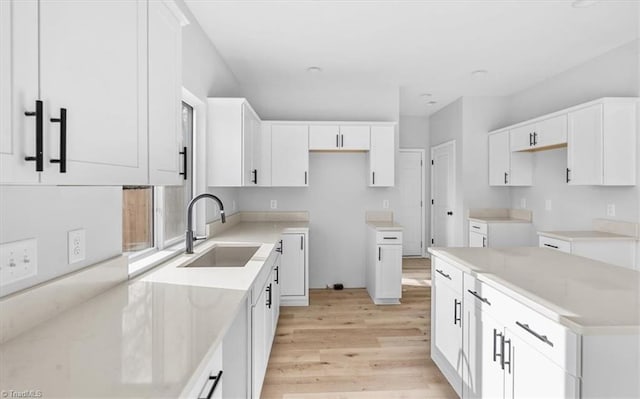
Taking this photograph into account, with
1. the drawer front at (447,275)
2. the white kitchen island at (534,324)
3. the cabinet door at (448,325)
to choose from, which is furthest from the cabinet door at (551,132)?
the cabinet door at (448,325)

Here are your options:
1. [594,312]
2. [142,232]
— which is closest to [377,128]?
[142,232]

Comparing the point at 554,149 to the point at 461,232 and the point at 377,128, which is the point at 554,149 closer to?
the point at 461,232

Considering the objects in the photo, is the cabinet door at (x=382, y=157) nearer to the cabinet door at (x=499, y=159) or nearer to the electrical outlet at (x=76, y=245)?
the cabinet door at (x=499, y=159)

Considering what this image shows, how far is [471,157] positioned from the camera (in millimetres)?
4914

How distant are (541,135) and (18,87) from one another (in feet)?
14.6

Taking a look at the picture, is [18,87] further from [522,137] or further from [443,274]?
[522,137]

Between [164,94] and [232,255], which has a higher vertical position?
[164,94]

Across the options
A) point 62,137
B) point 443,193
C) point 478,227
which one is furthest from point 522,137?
point 62,137

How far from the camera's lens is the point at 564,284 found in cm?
152

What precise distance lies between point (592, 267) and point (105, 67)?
7.70 feet

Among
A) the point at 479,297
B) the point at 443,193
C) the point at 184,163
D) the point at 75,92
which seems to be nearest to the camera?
the point at 75,92

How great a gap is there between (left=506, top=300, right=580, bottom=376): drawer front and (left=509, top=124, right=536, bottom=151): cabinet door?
3.21m

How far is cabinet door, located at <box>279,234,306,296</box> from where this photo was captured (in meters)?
3.80

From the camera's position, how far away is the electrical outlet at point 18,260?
3.11 ft
